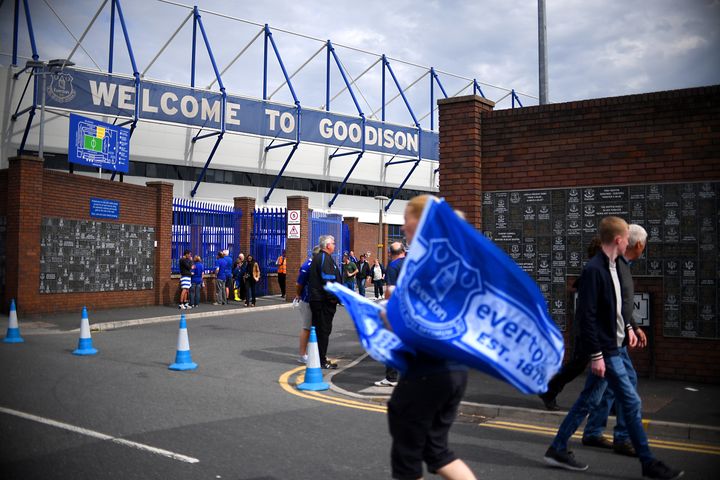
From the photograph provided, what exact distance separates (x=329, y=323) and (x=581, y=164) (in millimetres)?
4429

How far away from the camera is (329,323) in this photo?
1001 centimetres

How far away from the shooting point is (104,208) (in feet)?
61.4

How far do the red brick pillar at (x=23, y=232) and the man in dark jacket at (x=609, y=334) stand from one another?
15.1m

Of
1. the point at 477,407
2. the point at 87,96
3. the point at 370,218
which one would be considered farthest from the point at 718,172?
the point at 370,218

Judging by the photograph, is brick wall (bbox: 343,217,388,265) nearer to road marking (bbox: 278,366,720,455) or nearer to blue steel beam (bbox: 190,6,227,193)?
blue steel beam (bbox: 190,6,227,193)

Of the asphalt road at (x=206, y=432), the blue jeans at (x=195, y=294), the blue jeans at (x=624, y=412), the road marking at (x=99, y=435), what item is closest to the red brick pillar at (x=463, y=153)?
the asphalt road at (x=206, y=432)

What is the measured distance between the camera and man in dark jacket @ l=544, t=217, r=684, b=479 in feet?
15.9

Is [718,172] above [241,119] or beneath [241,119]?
beneath

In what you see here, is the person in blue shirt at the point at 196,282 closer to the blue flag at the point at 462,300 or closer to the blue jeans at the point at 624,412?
the blue jeans at the point at 624,412

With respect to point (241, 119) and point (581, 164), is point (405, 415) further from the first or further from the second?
point (241, 119)

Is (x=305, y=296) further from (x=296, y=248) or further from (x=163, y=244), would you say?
(x=296, y=248)

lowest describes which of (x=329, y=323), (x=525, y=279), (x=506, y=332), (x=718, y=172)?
(x=329, y=323)

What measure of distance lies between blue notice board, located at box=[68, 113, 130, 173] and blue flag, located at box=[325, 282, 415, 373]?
19277mm

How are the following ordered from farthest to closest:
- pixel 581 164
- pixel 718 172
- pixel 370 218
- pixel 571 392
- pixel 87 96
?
pixel 370 218
pixel 87 96
pixel 581 164
pixel 718 172
pixel 571 392
